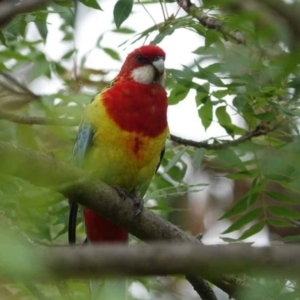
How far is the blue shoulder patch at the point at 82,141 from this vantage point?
10.4 feet

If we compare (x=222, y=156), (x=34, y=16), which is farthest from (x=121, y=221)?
(x=34, y=16)

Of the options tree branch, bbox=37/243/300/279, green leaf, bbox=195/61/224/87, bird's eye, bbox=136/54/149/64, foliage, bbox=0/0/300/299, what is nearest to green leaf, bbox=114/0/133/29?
foliage, bbox=0/0/300/299

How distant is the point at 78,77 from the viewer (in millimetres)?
4336

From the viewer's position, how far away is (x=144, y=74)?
3758mm

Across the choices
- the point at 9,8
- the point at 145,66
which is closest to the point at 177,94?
the point at 145,66

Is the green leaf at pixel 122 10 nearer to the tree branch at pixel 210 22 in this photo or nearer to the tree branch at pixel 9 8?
the tree branch at pixel 210 22

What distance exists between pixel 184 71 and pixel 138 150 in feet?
1.94

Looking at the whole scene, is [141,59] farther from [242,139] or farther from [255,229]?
[255,229]

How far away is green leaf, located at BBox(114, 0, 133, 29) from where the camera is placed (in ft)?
9.57

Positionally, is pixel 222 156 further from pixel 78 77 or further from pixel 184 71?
pixel 78 77

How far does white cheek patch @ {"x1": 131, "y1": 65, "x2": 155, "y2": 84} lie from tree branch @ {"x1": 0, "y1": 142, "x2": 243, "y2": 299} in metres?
1.10

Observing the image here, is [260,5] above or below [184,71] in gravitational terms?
above

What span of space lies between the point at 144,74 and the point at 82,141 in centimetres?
68

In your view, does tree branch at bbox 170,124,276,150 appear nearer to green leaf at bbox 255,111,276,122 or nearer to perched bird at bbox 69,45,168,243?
green leaf at bbox 255,111,276,122
